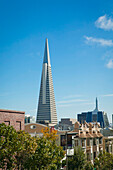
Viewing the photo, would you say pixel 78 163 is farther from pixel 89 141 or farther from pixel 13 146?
pixel 13 146

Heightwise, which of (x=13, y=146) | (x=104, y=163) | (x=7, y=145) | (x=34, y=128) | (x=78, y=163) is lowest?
(x=104, y=163)

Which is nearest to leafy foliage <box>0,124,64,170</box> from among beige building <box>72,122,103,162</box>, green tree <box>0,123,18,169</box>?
green tree <box>0,123,18,169</box>

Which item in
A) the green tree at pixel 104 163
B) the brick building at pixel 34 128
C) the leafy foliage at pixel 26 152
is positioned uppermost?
the brick building at pixel 34 128

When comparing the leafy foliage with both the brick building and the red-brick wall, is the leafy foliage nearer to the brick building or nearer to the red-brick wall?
the red-brick wall

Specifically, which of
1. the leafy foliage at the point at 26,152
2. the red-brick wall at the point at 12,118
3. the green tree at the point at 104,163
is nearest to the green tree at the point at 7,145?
the leafy foliage at the point at 26,152

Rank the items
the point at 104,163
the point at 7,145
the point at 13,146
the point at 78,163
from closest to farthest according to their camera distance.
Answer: the point at 7,145
the point at 13,146
the point at 78,163
the point at 104,163

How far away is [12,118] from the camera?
45.8m

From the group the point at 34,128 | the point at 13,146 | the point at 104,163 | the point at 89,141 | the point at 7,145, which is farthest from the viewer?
the point at 34,128

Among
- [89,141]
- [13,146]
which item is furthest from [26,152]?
[89,141]

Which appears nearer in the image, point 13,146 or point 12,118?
point 13,146

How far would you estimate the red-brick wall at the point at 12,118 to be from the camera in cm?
4400

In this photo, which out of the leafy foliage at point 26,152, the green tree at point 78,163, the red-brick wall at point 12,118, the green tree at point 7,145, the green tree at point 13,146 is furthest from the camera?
the green tree at point 78,163

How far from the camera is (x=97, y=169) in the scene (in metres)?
54.0

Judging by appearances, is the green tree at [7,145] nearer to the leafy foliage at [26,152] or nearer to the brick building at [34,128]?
the leafy foliage at [26,152]
